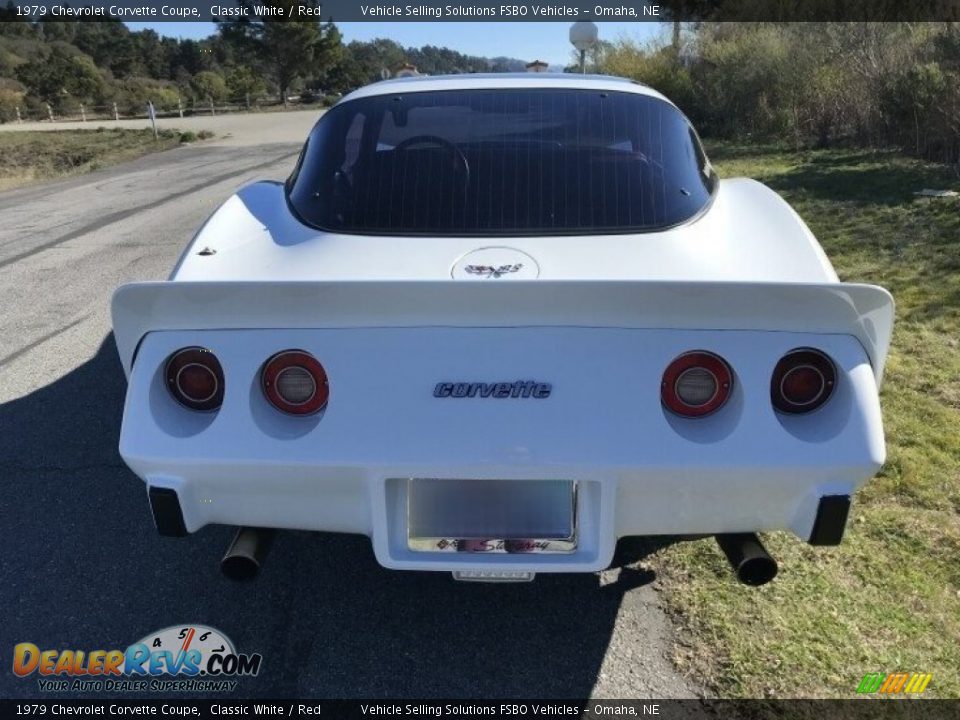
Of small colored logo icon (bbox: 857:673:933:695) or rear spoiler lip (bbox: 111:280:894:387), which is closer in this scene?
rear spoiler lip (bbox: 111:280:894:387)

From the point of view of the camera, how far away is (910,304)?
16.5 ft

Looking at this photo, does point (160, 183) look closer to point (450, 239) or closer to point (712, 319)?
point (450, 239)

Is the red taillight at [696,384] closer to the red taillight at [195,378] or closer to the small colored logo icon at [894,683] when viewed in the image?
the small colored logo icon at [894,683]

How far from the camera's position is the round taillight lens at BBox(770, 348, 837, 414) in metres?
1.92

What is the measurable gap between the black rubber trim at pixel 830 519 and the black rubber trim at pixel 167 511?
1668 mm

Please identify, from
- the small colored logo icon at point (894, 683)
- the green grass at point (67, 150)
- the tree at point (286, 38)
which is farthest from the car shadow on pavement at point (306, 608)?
the tree at point (286, 38)

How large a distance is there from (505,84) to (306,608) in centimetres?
218

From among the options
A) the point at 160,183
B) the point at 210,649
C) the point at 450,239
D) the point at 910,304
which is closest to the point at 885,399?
the point at 910,304

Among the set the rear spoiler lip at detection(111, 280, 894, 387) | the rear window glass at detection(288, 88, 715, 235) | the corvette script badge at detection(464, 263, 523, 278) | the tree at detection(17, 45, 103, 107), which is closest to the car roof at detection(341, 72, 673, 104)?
the rear window glass at detection(288, 88, 715, 235)

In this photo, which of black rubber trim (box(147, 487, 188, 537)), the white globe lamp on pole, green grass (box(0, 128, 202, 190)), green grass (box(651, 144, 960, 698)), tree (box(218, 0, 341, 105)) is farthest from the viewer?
tree (box(218, 0, 341, 105))

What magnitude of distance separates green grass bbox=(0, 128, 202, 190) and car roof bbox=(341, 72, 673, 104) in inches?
589

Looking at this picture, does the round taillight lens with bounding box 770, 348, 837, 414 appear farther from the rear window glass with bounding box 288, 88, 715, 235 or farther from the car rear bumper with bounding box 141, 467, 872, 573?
the rear window glass with bounding box 288, 88, 715, 235

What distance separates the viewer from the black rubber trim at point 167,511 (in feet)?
6.42

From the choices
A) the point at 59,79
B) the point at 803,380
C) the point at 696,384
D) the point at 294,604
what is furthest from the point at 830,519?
the point at 59,79
